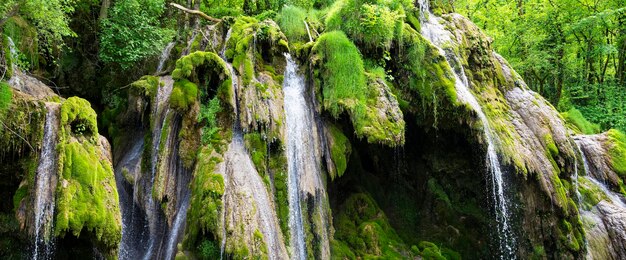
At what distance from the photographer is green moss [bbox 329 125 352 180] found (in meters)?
11.1

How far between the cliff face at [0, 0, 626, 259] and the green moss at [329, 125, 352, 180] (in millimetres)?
42

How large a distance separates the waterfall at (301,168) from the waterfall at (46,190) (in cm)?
491

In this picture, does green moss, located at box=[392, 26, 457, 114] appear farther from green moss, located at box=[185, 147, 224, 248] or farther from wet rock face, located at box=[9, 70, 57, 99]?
wet rock face, located at box=[9, 70, 57, 99]

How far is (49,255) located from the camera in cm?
768

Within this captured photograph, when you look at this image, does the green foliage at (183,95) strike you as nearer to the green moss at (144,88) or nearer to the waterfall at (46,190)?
the green moss at (144,88)

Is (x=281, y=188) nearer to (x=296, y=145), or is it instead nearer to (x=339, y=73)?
(x=296, y=145)

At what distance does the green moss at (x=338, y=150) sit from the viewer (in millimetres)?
11086

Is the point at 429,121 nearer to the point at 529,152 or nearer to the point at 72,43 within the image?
the point at 529,152

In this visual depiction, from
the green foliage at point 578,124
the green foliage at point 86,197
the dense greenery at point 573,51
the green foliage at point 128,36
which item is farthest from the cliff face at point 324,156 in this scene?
the dense greenery at point 573,51

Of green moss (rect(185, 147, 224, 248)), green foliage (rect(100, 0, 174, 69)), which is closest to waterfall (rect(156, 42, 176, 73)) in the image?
green foliage (rect(100, 0, 174, 69))

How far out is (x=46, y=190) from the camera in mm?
7785

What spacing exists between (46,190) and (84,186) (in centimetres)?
67

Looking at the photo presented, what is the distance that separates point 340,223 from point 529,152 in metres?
6.49

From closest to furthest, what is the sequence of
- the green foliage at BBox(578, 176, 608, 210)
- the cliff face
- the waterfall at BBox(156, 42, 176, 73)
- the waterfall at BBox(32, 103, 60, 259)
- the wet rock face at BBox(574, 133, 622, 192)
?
the waterfall at BBox(32, 103, 60, 259), the cliff face, the green foliage at BBox(578, 176, 608, 210), the wet rock face at BBox(574, 133, 622, 192), the waterfall at BBox(156, 42, 176, 73)
